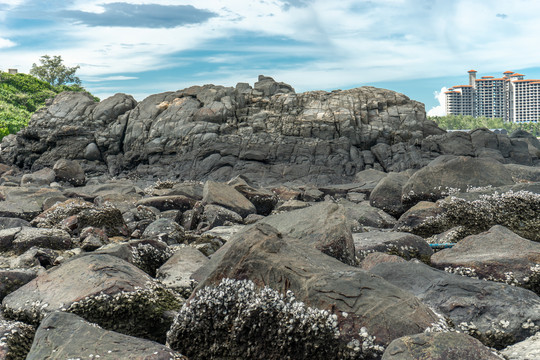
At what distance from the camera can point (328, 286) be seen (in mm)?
5113

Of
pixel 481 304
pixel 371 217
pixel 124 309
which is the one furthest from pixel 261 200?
pixel 481 304

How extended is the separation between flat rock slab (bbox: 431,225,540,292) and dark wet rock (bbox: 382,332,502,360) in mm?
3255

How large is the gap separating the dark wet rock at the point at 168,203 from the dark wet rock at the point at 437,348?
45.2ft

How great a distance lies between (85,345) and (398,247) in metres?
6.02

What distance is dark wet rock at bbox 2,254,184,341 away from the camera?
243 inches

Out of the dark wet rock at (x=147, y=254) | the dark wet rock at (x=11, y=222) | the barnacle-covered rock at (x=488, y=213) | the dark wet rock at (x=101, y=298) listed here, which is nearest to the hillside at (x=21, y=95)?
the dark wet rock at (x=11, y=222)

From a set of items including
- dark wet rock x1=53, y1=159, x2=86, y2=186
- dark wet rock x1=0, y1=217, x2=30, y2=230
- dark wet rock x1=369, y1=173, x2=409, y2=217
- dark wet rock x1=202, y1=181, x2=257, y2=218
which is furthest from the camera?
dark wet rock x1=53, y1=159, x2=86, y2=186

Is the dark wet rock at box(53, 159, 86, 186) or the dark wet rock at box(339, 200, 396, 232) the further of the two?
the dark wet rock at box(53, 159, 86, 186)

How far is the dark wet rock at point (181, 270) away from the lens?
25.4ft

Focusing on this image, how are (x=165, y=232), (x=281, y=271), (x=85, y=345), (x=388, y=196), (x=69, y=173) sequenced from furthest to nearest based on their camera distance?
1. (x=69, y=173)
2. (x=388, y=196)
3. (x=165, y=232)
4. (x=281, y=271)
5. (x=85, y=345)

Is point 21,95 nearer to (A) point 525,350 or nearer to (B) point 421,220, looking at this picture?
(B) point 421,220

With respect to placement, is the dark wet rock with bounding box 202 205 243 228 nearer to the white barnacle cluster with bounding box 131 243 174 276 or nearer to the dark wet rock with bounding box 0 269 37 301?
the white barnacle cluster with bounding box 131 243 174 276

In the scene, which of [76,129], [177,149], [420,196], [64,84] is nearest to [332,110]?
[177,149]

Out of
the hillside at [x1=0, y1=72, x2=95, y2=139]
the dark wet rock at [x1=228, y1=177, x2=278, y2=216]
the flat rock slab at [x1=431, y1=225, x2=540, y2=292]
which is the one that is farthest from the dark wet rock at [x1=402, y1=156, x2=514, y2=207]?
the hillside at [x1=0, y1=72, x2=95, y2=139]
